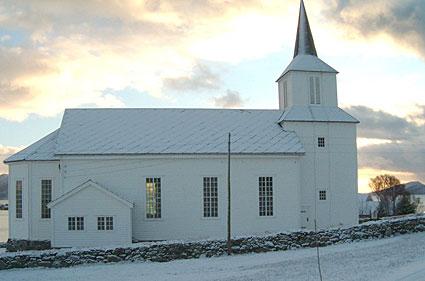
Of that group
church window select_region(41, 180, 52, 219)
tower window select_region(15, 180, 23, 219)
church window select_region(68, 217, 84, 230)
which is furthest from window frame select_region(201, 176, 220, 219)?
tower window select_region(15, 180, 23, 219)

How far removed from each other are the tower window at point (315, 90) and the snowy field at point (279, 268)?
14.9 meters

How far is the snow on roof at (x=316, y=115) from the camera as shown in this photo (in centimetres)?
4184

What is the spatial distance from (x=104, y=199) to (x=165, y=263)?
28.6ft

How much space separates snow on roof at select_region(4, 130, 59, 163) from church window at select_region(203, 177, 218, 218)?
10.1m

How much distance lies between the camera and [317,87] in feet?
144

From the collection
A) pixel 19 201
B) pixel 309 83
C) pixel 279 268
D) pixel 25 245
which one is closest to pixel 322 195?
pixel 309 83

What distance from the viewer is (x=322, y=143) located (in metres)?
41.8

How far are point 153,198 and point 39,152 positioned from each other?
830 cm

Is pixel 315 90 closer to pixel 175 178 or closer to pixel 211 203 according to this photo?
pixel 211 203

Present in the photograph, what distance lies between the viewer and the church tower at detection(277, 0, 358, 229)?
4091cm

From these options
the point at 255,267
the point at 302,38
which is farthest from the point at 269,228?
the point at 302,38

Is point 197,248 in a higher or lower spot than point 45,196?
lower

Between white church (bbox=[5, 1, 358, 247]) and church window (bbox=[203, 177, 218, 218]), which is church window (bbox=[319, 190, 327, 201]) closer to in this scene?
white church (bbox=[5, 1, 358, 247])

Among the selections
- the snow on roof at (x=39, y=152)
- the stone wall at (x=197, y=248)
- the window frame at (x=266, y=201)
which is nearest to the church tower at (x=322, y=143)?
the window frame at (x=266, y=201)
